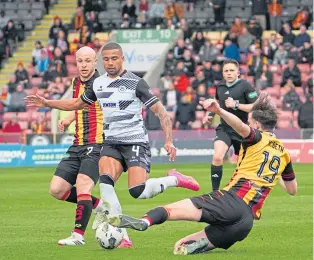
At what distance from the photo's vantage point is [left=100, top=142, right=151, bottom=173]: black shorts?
11719 millimetres

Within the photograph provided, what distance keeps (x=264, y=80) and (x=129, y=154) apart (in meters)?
22.5

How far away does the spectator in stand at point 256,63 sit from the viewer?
34.2 metres

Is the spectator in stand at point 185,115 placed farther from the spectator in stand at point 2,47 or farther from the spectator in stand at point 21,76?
the spectator in stand at point 2,47

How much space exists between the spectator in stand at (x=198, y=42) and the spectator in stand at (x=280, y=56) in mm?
2750

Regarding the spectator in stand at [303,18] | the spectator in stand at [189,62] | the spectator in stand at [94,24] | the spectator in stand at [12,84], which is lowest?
the spectator in stand at [12,84]

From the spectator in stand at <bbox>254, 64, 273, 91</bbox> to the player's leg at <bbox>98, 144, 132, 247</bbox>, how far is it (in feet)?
73.3

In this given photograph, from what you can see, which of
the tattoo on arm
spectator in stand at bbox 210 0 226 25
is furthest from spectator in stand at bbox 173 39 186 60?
the tattoo on arm

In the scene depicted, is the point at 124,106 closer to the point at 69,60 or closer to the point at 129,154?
the point at 129,154

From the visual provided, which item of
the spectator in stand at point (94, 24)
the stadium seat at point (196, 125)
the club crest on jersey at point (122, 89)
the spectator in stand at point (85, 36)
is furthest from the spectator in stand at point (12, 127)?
the club crest on jersey at point (122, 89)

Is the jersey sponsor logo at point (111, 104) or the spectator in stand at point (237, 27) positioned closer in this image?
the jersey sponsor logo at point (111, 104)

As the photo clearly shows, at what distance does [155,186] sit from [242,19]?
88.8ft

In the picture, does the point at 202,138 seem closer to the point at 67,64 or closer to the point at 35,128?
the point at 35,128

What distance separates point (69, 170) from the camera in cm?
1260

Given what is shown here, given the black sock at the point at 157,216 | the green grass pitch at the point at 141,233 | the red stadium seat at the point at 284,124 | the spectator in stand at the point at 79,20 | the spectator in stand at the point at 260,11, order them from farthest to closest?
the spectator in stand at the point at 79,20 < the spectator in stand at the point at 260,11 < the red stadium seat at the point at 284,124 < the green grass pitch at the point at 141,233 < the black sock at the point at 157,216
